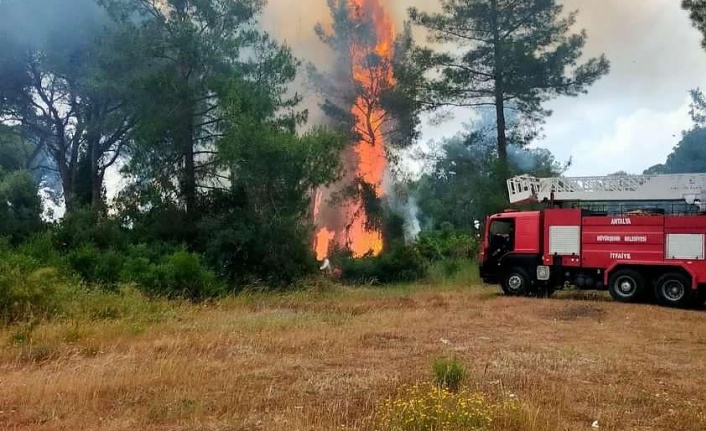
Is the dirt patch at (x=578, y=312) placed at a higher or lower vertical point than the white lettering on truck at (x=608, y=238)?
lower

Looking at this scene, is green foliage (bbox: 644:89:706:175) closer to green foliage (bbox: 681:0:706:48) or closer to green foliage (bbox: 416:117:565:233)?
green foliage (bbox: 416:117:565:233)

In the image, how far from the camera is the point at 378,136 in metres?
32.2

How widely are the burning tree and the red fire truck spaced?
12.0 meters

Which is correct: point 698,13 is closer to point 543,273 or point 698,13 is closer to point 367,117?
point 543,273

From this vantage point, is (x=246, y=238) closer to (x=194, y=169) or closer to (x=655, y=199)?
(x=194, y=169)

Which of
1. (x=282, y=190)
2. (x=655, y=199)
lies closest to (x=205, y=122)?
(x=282, y=190)

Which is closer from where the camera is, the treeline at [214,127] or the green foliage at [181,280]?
the green foliage at [181,280]

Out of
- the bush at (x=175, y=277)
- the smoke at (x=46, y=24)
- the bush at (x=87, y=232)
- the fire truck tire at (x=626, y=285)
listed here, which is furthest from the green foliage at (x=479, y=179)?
the smoke at (x=46, y=24)

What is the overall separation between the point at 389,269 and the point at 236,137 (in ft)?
29.0

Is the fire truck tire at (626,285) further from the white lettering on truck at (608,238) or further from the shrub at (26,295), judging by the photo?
the shrub at (26,295)

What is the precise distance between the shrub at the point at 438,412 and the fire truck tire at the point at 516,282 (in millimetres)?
13006

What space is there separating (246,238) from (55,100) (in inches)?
551

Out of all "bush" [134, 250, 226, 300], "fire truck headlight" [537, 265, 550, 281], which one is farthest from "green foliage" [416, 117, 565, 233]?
"bush" [134, 250, 226, 300]

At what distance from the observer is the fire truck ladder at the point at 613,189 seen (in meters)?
16.2
